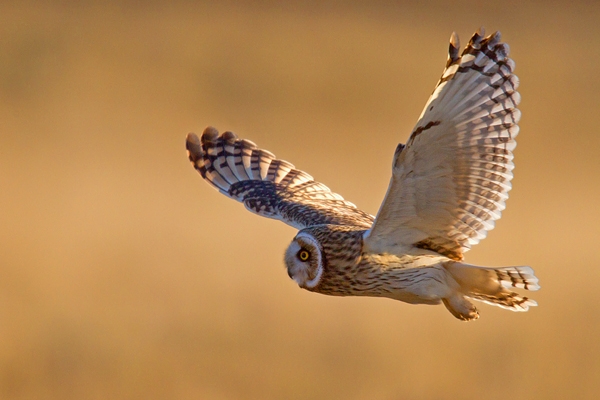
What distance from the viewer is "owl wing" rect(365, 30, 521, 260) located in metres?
4.06

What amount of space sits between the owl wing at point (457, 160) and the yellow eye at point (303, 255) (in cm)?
28

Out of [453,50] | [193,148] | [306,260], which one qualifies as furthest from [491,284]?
[193,148]

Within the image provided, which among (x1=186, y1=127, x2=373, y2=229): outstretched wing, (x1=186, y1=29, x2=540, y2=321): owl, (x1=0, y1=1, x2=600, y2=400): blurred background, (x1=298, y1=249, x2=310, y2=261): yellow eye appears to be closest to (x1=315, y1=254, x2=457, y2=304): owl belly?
(x1=186, y1=29, x2=540, y2=321): owl

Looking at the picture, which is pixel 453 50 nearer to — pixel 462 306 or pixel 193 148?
pixel 462 306

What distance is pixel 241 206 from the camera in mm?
9781

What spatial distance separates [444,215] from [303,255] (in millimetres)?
656

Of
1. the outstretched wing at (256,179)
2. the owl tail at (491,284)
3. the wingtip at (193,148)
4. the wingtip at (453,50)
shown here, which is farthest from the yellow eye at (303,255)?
the wingtip at (193,148)

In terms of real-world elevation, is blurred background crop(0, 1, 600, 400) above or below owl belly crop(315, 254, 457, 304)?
above

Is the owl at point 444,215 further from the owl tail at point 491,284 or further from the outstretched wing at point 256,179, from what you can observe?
the outstretched wing at point 256,179

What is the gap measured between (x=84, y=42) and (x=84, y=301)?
490 centimetres

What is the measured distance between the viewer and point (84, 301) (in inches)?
331

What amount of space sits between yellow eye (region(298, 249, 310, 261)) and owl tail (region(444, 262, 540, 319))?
2.03ft

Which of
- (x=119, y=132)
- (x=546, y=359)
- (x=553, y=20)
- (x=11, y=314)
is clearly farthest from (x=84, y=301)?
(x=553, y=20)

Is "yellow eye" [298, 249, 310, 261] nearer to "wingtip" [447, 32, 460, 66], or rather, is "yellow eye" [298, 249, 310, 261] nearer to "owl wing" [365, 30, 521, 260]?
"owl wing" [365, 30, 521, 260]
